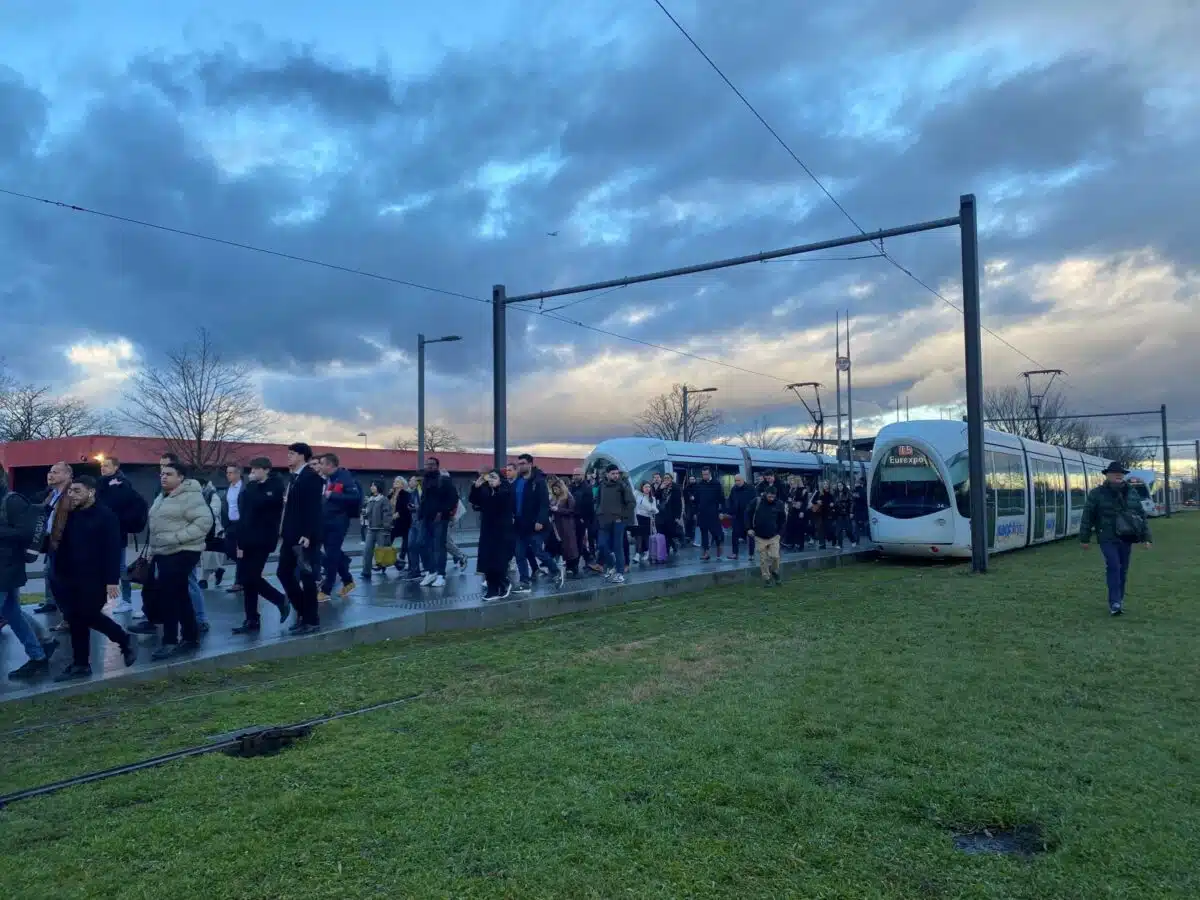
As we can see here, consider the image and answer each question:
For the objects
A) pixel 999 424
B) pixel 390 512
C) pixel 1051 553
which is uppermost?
pixel 999 424

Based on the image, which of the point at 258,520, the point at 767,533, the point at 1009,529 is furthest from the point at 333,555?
the point at 1009,529

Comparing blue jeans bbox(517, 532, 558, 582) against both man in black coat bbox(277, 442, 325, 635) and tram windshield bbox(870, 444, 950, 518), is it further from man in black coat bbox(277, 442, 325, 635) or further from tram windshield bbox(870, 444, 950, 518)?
tram windshield bbox(870, 444, 950, 518)

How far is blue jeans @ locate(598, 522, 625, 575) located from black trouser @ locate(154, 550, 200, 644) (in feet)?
23.2

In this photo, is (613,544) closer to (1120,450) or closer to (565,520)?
(565,520)

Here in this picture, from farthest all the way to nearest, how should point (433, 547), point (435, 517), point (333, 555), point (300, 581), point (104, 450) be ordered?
1. point (104, 450)
2. point (433, 547)
3. point (435, 517)
4. point (333, 555)
5. point (300, 581)

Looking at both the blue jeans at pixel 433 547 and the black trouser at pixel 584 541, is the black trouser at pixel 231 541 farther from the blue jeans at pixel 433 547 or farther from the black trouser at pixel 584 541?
the black trouser at pixel 584 541

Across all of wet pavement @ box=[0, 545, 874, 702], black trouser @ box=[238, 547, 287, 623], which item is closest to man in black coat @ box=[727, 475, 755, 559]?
wet pavement @ box=[0, 545, 874, 702]

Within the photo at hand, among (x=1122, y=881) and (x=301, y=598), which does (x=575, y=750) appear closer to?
(x=1122, y=881)

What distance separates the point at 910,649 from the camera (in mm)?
8555

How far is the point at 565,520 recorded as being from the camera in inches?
586

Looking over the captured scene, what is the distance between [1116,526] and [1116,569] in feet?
1.65

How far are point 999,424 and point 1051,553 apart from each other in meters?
52.7

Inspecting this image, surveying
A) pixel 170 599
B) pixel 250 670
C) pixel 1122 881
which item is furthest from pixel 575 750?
pixel 170 599

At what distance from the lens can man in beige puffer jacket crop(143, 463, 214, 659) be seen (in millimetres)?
8211
